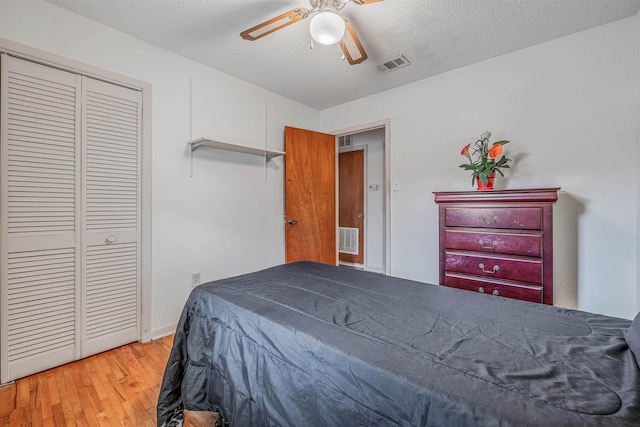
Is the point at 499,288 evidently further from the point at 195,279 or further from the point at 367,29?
the point at 195,279

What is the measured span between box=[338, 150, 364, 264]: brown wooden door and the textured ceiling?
6.99 ft

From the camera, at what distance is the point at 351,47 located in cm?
207

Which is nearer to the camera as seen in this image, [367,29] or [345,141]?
[367,29]

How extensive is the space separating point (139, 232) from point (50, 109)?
100 centimetres

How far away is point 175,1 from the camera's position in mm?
1836

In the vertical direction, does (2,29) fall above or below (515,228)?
above

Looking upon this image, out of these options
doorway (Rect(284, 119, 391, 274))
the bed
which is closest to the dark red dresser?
the bed

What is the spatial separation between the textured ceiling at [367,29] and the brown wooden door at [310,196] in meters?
0.85

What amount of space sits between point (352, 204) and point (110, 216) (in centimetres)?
355

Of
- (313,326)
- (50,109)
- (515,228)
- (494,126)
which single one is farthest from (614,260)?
(50,109)

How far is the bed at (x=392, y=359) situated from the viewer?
63 centimetres

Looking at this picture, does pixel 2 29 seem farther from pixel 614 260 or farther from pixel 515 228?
pixel 614 260

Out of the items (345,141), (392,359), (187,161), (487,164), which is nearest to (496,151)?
(487,164)

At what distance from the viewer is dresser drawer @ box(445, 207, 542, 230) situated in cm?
189
